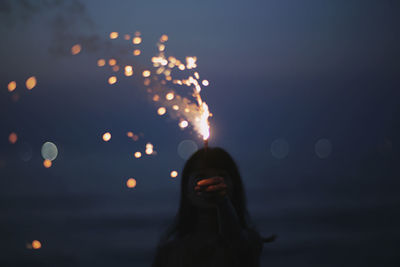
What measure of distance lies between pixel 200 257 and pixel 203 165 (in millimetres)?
557

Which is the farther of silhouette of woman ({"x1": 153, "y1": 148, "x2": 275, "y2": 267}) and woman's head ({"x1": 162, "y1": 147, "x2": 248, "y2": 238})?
woman's head ({"x1": 162, "y1": 147, "x2": 248, "y2": 238})

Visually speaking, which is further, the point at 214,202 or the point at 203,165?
the point at 203,165

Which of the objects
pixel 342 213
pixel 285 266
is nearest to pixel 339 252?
pixel 285 266

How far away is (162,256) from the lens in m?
2.71

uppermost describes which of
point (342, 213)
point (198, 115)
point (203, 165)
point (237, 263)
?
point (342, 213)

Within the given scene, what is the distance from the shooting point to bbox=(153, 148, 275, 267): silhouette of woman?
2.42 metres

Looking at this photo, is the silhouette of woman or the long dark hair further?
the long dark hair

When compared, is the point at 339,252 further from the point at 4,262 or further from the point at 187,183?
the point at 187,183

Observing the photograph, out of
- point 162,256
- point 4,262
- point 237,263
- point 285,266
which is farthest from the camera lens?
point 4,262

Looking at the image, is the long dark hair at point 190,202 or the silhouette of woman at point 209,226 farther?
the long dark hair at point 190,202

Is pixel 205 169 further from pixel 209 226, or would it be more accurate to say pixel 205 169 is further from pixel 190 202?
pixel 209 226

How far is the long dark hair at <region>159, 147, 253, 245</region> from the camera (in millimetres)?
2725

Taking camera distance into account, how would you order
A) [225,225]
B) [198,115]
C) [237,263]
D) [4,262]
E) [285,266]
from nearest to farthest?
[225,225] < [237,263] < [198,115] < [285,266] < [4,262]

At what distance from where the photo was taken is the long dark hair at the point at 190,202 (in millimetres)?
2725
